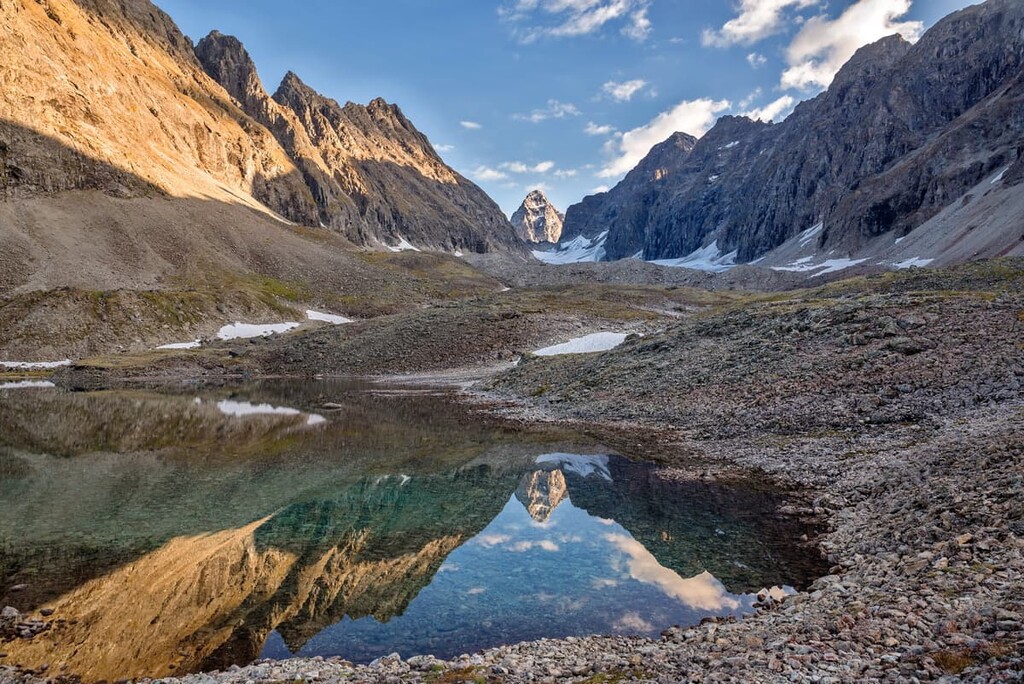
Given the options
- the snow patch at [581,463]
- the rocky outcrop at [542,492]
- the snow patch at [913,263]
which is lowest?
Result: the snow patch at [581,463]

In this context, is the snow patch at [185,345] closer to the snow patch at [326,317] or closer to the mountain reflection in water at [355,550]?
the snow patch at [326,317]

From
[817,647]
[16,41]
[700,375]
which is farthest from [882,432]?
[16,41]

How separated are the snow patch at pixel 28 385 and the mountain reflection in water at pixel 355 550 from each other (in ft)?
119

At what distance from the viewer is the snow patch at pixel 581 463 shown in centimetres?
Answer: 2645

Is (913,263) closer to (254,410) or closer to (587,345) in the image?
(587,345)

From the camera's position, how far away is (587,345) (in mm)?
74500

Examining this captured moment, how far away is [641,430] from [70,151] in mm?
158262

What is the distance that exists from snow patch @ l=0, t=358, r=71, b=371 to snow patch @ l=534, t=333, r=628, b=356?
63.7 metres

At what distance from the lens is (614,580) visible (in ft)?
49.8

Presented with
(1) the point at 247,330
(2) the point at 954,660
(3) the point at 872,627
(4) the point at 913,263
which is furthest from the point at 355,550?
(4) the point at 913,263

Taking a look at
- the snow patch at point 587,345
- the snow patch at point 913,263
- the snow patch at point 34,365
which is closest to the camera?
the snow patch at point 587,345

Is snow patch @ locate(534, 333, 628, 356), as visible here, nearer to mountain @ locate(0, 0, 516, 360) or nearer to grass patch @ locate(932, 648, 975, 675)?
grass patch @ locate(932, 648, 975, 675)

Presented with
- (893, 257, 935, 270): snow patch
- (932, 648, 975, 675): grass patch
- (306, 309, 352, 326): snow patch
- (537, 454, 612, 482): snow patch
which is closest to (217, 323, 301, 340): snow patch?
(306, 309, 352, 326): snow patch

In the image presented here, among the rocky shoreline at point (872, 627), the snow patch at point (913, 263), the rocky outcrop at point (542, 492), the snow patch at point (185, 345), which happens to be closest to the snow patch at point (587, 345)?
the rocky outcrop at point (542, 492)
